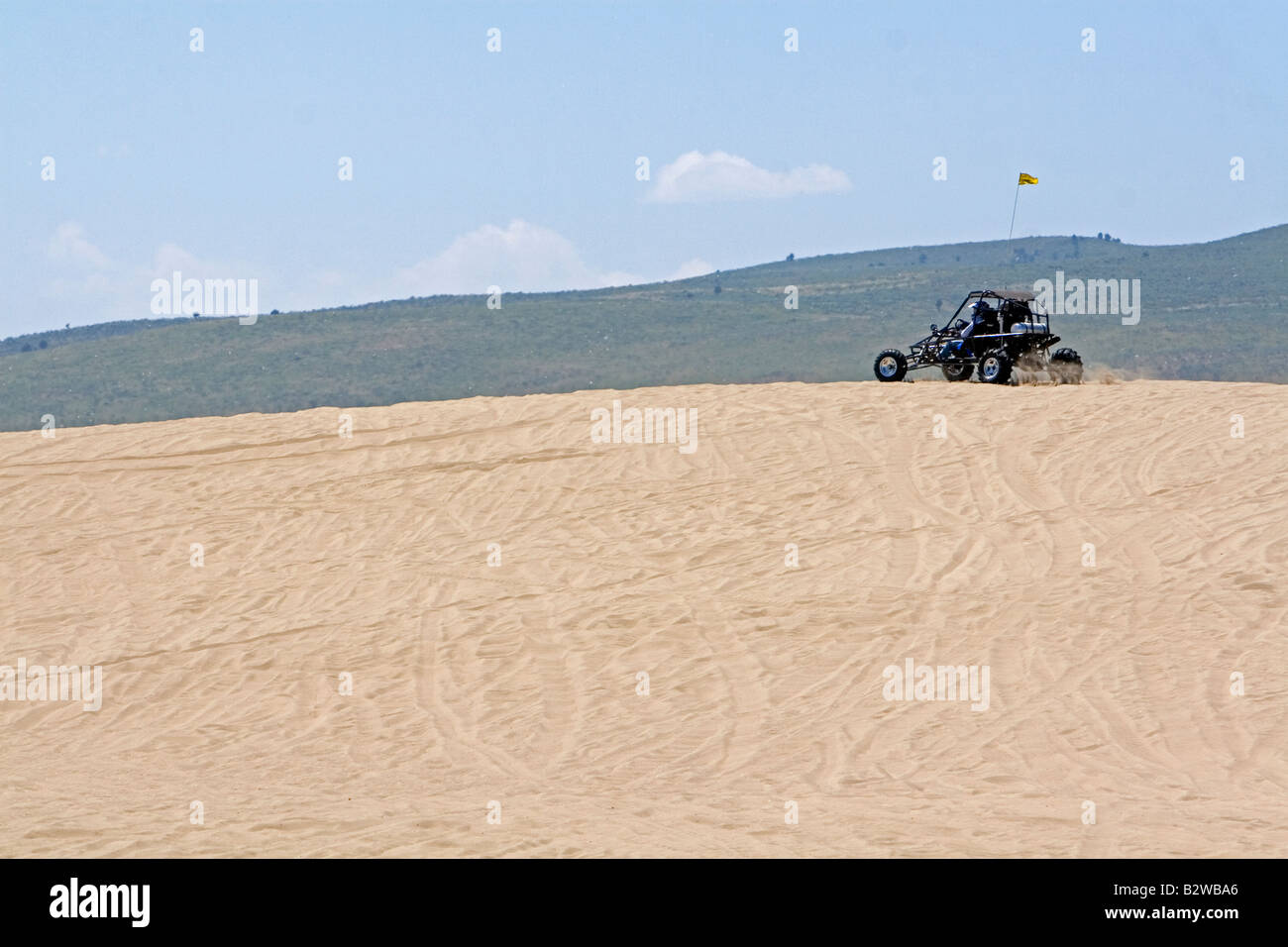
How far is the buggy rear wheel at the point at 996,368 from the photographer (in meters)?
21.2

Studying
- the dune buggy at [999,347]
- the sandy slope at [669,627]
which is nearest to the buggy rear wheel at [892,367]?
the dune buggy at [999,347]

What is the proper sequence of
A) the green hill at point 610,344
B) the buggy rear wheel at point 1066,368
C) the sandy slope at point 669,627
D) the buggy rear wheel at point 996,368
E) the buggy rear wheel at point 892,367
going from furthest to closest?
1. the green hill at point 610,344
2. the buggy rear wheel at point 892,367
3. the buggy rear wheel at point 1066,368
4. the buggy rear wheel at point 996,368
5. the sandy slope at point 669,627

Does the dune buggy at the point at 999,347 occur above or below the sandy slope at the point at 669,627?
above

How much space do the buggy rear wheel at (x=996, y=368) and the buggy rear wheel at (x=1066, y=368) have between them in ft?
2.84

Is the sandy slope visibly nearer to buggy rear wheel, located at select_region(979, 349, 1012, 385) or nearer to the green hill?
buggy rear wheel, located at select_region(979, 349, 1012, 385)

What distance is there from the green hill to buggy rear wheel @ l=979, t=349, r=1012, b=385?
41.8 m

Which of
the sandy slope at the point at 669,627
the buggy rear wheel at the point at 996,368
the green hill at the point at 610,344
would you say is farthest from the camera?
the green hill at the point at 610,344

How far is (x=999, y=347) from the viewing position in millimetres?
21641

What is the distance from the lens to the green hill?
71312 mm

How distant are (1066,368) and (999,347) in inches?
45.1

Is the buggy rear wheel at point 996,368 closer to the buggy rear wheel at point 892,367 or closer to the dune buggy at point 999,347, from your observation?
the dune buggy at point 999,347

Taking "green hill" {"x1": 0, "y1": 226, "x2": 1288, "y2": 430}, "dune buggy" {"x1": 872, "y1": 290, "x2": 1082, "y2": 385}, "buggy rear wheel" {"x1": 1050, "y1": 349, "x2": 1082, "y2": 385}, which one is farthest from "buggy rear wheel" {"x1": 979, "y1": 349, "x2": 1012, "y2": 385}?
"green hill" {"x1": 0, "y1": 226, "x2": 1288, "y2": 430}
